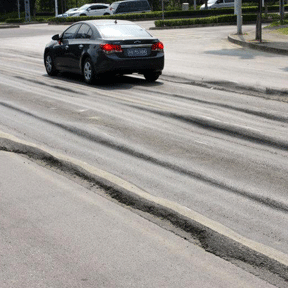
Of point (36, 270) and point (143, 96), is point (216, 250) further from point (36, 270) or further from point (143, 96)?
point (143, 96)

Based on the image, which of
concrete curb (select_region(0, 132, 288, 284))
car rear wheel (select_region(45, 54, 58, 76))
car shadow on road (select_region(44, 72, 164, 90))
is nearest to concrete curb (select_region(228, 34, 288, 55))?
car shadow on road (select_region(44, 72, 164, 90))

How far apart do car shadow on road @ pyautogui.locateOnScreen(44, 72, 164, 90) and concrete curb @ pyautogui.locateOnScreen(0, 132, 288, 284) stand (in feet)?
23.1

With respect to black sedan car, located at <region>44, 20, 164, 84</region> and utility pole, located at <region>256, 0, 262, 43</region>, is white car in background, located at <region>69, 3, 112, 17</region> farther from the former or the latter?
black sedan car, located at <region>44, 20, 164, 84</region>

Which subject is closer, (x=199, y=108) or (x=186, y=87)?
(x=199, y=108)

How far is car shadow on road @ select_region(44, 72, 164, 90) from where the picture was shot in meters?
15.0

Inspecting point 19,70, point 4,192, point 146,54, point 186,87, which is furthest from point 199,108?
point 19,70

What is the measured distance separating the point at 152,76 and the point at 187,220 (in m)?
10.5

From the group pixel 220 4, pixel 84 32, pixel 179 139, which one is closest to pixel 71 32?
pixel 84 32

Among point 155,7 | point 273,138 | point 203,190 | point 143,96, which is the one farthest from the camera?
point 155,7

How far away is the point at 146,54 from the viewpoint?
15.4 m

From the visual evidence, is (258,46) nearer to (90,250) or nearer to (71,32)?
(71,32)

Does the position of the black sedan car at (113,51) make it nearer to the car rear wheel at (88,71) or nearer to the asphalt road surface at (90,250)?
the car rear wheel at (88,71)

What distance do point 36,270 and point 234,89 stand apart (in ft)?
32.3

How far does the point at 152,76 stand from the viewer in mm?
15828
